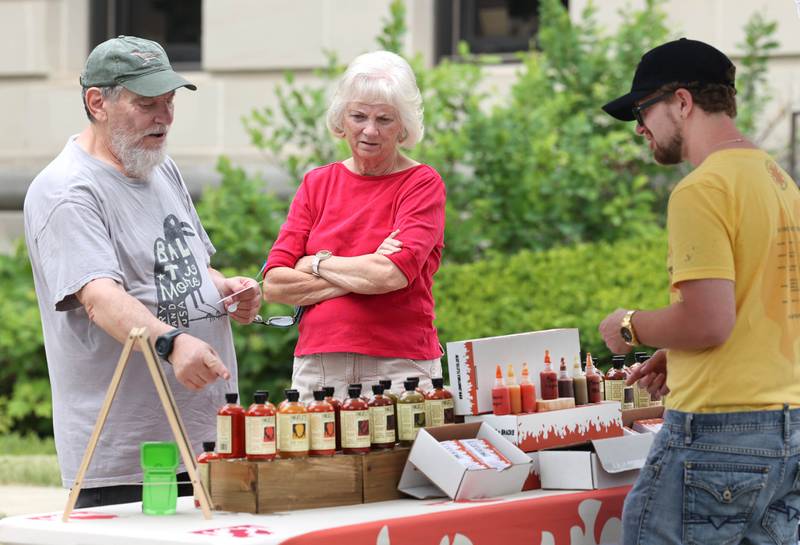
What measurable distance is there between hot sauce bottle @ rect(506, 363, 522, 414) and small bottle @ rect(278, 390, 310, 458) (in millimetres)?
679

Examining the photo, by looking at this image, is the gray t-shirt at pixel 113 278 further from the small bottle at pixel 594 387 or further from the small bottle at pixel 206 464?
the small bottle at pixel 594 387

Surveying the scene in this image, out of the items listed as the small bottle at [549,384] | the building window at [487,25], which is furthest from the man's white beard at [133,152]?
the building window at [487,25]

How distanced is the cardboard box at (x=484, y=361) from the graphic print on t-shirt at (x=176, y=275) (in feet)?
2.33

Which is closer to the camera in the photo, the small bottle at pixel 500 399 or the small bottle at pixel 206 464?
the small bottle at pixel 206 464

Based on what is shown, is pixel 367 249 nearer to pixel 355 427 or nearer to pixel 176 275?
pixel 176 275

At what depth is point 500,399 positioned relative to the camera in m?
3.78

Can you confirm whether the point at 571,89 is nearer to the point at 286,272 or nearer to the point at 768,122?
the point at 768,122

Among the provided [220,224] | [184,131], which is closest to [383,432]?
[220,224]

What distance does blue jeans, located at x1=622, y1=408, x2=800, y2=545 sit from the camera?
3.05 meters

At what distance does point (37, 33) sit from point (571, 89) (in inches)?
180

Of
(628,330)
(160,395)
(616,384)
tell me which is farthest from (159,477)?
(616,384)

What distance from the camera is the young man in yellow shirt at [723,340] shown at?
301 cm

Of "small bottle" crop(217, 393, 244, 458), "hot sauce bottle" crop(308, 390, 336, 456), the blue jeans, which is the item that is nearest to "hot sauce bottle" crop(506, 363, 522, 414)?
"hot sauce bottle" crop(308, 390, 336, 456)

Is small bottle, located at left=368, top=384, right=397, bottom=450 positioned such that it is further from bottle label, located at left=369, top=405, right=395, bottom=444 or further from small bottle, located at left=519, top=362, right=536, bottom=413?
small bottle, located at left=519, top=362, right=536, bottom=413
